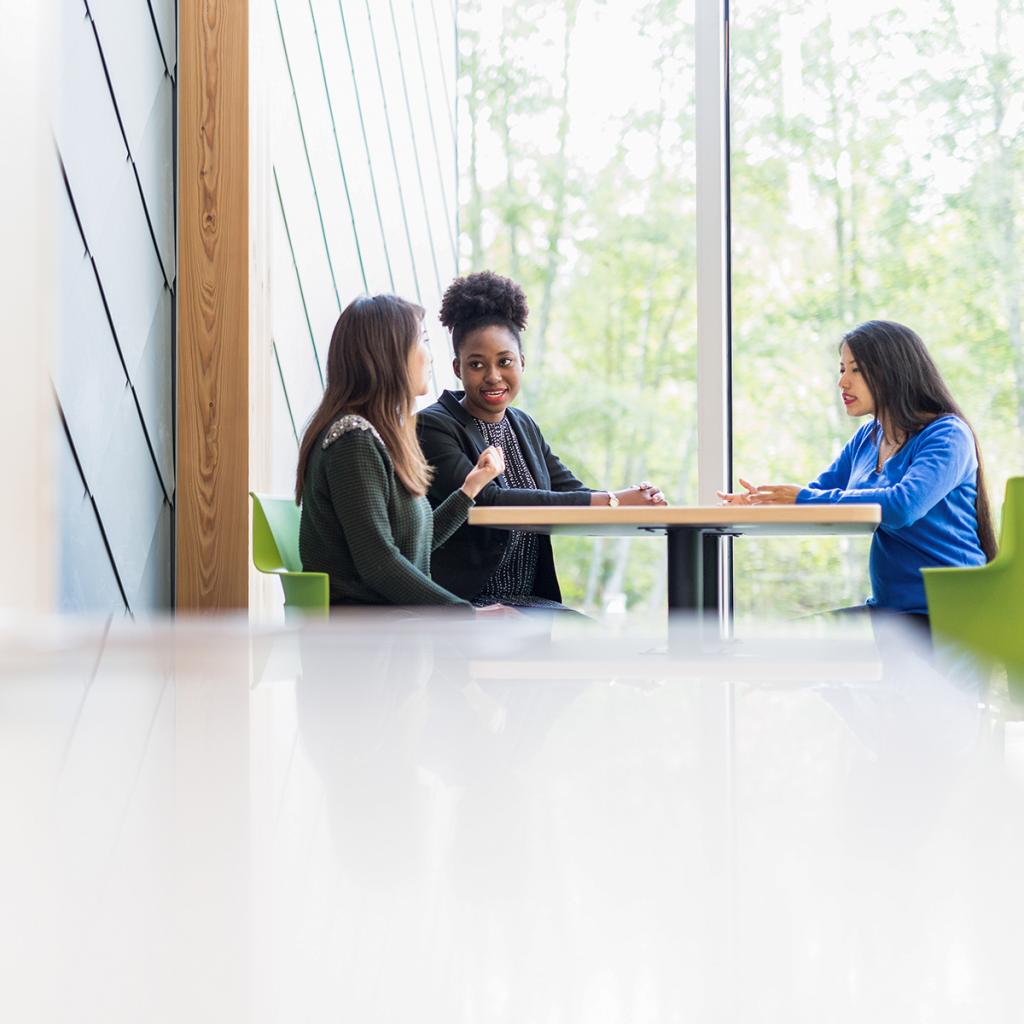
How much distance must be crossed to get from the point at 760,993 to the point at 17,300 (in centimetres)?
237

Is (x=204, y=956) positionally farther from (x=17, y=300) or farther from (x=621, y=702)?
(x=17, y=300)

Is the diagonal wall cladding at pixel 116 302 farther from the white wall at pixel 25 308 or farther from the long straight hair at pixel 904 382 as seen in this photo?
the long straight hair at pixel 904 382

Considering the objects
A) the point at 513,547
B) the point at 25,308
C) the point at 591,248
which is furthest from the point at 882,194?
the point at 25,308

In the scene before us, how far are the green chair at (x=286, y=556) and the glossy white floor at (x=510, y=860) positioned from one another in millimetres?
667

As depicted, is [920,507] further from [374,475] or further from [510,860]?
[510,860]

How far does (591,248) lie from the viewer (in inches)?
280

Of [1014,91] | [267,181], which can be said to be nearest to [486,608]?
[267,181]

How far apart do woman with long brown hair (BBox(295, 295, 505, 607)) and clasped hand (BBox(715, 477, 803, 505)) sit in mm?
546

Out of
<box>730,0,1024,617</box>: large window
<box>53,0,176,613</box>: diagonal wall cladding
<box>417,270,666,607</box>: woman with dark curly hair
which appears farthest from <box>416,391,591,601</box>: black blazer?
<box>730,0,1024,617</box>: large window

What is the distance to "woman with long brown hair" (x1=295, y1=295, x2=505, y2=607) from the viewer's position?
244 centimetres

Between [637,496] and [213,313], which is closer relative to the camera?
[637,496]

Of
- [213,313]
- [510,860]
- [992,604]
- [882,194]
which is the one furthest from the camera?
[882,194]

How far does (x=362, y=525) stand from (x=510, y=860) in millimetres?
1701

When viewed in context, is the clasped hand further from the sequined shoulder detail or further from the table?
the sequined shoulder detail
